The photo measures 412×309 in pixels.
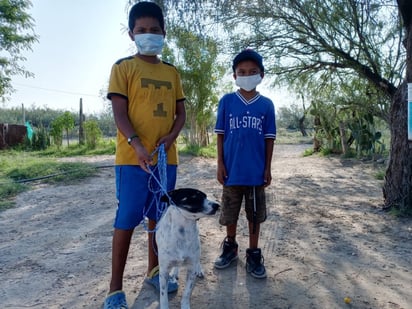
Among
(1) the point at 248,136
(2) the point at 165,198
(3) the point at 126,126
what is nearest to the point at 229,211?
(1) the point at 248,136

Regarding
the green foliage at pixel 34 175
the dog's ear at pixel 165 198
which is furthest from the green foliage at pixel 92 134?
the dog's ear at pixel 165 198

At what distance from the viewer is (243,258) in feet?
11.1

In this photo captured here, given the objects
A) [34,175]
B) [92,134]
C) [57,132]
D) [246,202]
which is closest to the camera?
[246,202]

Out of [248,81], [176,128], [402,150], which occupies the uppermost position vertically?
[248,81]

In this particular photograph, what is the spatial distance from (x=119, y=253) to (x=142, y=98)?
1071 mm

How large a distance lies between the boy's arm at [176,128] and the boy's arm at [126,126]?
0.19 m

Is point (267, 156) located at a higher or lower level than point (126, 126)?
lower

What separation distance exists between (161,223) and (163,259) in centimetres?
23

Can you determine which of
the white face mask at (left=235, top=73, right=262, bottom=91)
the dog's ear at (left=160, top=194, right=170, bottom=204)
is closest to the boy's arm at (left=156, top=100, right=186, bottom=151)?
the dog's ear at (left=160, top=194, right=170, bottom=204)

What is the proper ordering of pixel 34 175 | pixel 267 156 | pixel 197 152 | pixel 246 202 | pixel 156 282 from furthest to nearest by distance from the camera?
pixel 197 152 < pixel 34 175 < pixel 246 202 < pixel 267 156 < pixel 156 282

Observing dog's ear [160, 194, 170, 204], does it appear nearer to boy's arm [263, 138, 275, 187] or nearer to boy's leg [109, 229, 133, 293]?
boy's leg [109, 229, 133, 293]

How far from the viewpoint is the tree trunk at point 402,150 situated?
15.4ft

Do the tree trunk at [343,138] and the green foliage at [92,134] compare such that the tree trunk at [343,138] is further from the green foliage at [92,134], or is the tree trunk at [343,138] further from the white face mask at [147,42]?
the white face mask at [147,42]

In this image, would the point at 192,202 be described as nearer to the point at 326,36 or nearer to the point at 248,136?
the point at 248,136
